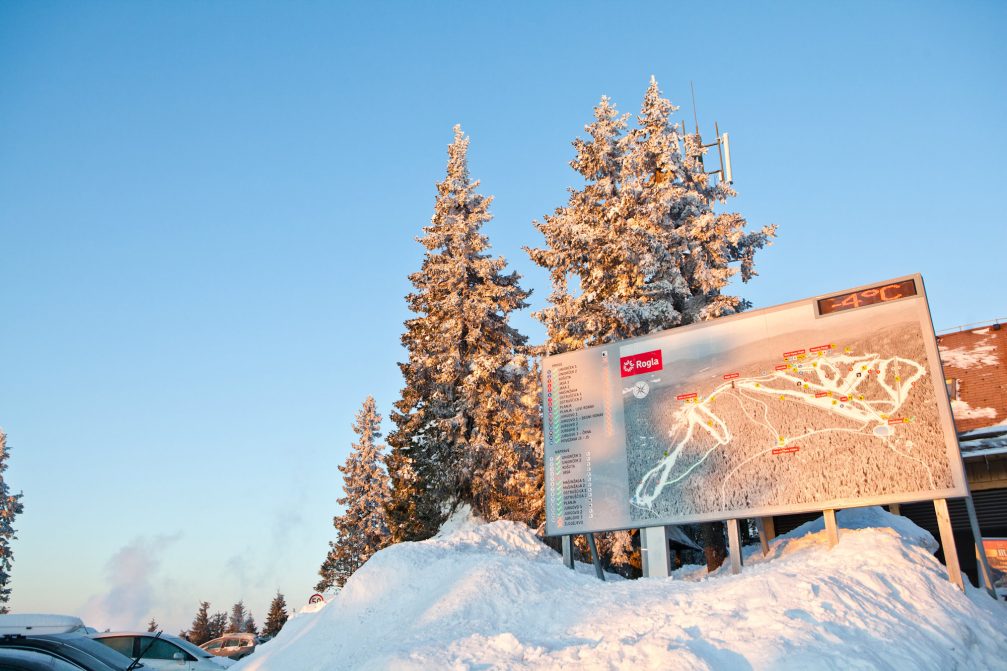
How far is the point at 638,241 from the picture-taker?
20.4 meters

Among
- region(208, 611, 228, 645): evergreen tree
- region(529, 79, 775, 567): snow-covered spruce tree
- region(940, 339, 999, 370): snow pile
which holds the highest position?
region(529, 79, 775, 567): snow-covered spruce tree

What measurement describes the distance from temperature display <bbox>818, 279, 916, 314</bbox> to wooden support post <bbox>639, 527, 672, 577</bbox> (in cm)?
546

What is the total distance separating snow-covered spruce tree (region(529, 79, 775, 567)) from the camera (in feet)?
65.9

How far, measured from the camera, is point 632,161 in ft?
72.0

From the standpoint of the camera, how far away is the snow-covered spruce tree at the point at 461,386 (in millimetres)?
24281

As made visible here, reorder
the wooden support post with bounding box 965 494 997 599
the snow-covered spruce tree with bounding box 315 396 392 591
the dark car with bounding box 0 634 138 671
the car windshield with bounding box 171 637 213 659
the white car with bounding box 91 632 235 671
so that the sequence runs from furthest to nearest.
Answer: the snow-covered spruce tree with bounding box 315 396 392 591 < the car windshield with bounding box 171 637 213 659 < the white car with bounding box 91 632 235 671 < the wooden support post with bounding box 965 494 997 599 < the dark car with bounding box 0 634 138 671

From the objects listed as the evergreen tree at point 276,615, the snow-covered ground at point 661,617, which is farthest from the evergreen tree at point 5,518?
the snow-covered ground at point 661,617

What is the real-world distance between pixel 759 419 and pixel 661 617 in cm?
550

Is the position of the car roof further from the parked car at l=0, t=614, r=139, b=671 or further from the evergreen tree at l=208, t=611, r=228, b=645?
the evergreen tree at l=208, t=611, r=228, b=645

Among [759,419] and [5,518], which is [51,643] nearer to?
[759,419]

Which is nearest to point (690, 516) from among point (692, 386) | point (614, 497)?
point (614, 497)

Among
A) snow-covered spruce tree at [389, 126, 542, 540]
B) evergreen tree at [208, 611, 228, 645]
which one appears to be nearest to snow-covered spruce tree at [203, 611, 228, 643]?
evergreen tree at [208, 611, 228, 645]

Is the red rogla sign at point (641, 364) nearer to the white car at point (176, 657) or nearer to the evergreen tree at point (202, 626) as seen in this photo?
the white car at point (176, 657)

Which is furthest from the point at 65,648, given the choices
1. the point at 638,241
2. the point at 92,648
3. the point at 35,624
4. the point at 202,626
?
the point at 202,626
